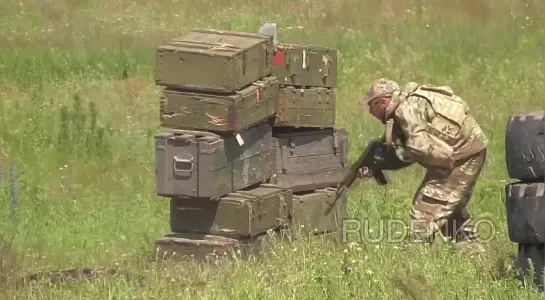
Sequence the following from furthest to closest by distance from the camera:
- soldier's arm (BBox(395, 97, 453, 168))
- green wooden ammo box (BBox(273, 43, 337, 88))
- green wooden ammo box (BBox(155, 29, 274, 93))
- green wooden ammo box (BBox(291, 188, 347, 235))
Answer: green wooden ammo box (BBox(291, 188, 347, 235)), green wooden ammo box (BBox(273, 43, 337, 88)), green wooden ammo box (BBox(155, 29, 274, 93)), soldier's arm (BBox(395, 97, 453, 168))

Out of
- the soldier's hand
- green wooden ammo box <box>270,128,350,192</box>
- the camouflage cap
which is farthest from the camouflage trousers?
green wooden ammo box <box>270,128,350,192</box>

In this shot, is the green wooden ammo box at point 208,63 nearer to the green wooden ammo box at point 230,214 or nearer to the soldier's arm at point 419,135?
the green wooden ammo box at point 230,214

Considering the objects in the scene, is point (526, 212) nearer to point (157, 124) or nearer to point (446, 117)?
point (446, 117)

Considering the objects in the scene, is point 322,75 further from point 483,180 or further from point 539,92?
point 539,92

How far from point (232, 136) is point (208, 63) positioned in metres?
0.64

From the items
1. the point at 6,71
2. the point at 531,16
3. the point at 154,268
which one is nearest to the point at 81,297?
the point at 154,268

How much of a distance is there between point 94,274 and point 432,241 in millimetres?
2548

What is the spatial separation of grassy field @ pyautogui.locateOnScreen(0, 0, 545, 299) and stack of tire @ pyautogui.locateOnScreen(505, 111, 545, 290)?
182 mm

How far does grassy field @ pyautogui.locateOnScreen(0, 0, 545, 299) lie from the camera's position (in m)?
7.82

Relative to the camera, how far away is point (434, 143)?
9117 millimetres

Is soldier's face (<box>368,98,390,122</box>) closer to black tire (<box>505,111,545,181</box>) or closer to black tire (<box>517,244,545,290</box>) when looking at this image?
black tire (<box>505,111,545,181</box>)

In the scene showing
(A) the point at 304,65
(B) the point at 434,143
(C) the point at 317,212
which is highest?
(A) the point at 304,65

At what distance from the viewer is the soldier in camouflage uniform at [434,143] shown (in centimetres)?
911

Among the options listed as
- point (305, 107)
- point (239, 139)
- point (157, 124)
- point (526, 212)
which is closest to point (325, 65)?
point (305, 107)
